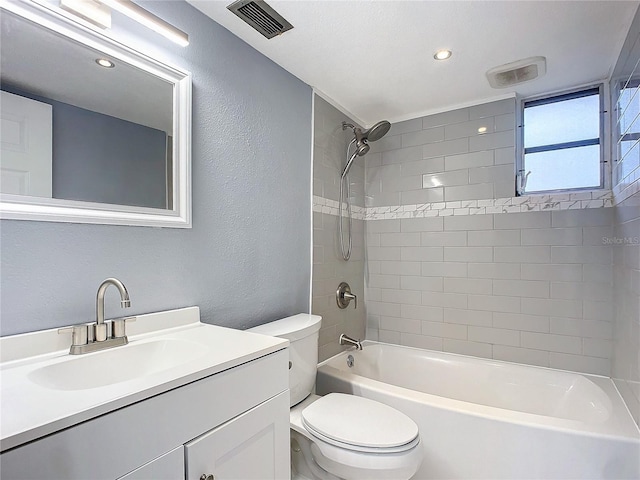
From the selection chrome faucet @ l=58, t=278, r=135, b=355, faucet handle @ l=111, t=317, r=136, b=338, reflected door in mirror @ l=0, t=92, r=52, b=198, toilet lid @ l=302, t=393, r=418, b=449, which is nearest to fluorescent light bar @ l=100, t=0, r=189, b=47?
reflected door in mirror @ l=0, t=92, r=52, b=198

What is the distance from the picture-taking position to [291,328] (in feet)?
5.37

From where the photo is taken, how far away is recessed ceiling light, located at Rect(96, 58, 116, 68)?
1.16 meters

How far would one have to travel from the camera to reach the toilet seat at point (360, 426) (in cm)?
131

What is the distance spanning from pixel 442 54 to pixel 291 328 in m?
1.65

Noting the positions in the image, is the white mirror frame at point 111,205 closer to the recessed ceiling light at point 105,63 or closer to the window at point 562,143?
the recessed ceiling light at point 105,63

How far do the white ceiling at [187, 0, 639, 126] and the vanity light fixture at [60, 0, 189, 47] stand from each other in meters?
0.28

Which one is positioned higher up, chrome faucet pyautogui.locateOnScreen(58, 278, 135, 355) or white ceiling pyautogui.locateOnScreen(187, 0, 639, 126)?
white ceiling pyautogui.locateOnScreen(187, 0, 639, 126)

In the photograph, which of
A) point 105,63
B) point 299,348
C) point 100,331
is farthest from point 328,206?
point 100,331

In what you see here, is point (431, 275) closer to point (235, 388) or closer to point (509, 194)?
point (509, 194)

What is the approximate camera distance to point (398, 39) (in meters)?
1.67

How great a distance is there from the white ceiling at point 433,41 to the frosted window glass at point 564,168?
43cm

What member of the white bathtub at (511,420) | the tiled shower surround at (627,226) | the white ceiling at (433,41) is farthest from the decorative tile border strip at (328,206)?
the tiled shower surround at (627,226)

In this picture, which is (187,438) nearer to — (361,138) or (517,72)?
(361,138)

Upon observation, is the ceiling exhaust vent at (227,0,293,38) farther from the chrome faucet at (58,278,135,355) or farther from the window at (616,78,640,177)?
the window at (616,78,640,177)
